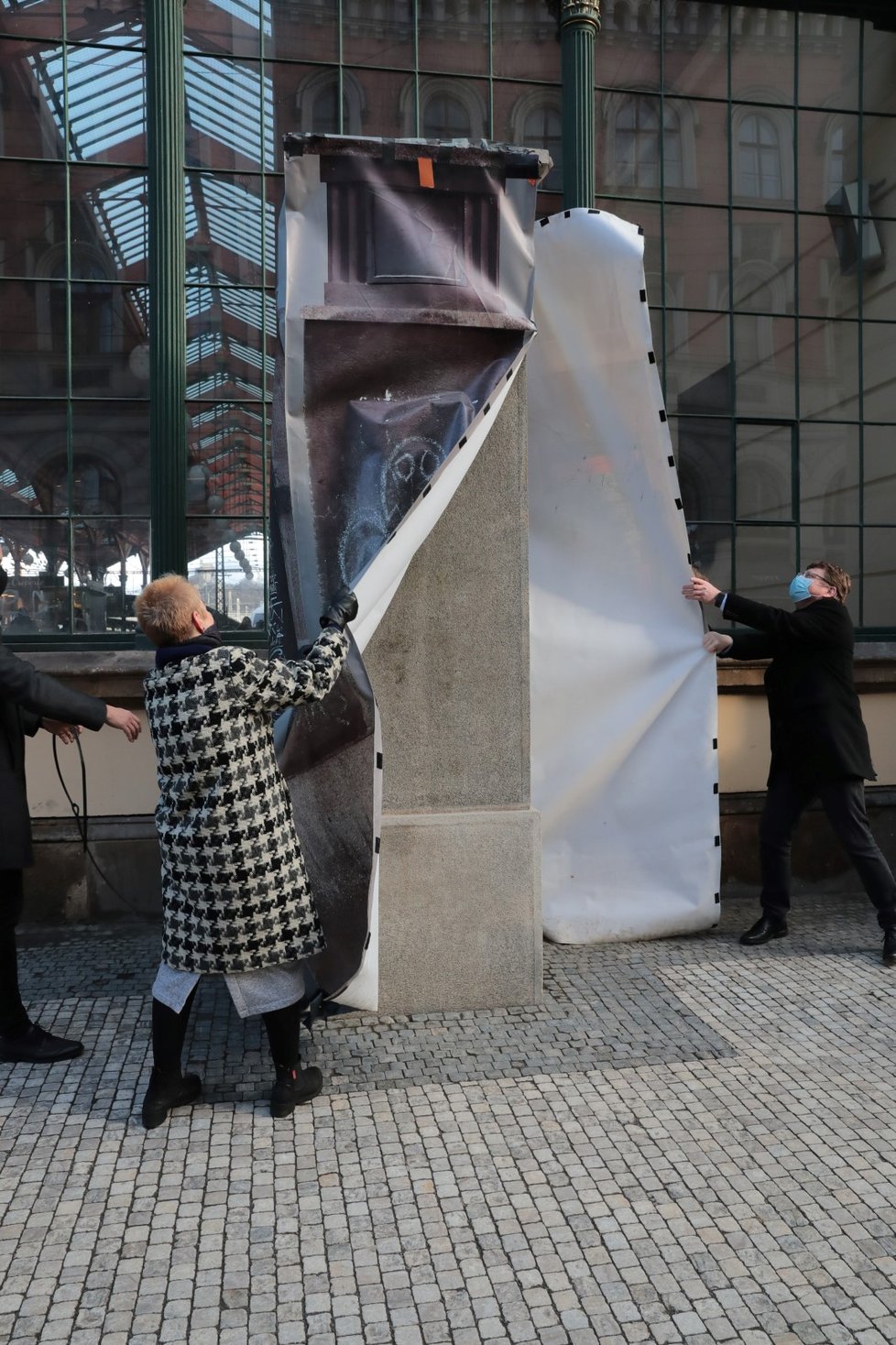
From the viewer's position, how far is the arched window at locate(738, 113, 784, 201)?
730 cm

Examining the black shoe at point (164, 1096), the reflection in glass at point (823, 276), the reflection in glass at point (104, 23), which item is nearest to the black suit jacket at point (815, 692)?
the reflection in glass at point (823, 276)

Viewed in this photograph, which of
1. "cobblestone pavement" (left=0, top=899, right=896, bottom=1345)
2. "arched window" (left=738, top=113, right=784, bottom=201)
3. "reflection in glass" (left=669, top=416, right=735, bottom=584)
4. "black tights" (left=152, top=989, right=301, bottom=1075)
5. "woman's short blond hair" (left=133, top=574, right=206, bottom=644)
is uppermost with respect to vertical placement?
"arched window" (left=738, top=113, right=784, bottom=201)

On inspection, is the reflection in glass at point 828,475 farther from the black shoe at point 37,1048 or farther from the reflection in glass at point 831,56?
the black shoe at point 37,1048

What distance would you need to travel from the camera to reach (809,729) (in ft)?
17.9

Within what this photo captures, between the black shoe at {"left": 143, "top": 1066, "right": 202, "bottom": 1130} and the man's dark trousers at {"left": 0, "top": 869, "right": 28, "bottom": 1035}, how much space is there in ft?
2.65

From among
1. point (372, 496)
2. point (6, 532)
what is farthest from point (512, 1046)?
point (6, 532)

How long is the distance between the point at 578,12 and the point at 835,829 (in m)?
5.14

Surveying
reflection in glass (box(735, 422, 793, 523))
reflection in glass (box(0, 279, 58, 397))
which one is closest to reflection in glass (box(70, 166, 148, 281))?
reflection in glass (box(0, 279, 58, 397))

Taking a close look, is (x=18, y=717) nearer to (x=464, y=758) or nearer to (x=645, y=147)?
(x=464, y=758)

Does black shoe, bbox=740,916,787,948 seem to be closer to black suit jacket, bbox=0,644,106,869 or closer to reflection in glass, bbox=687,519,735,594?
reflection in glass, bbox=687,519,735,594

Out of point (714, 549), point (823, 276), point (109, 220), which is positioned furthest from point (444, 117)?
point (714, 549)

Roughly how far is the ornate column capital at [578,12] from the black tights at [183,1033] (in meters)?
6.10

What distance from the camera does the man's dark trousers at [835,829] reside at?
534 cm

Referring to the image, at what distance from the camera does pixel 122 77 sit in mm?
6566
